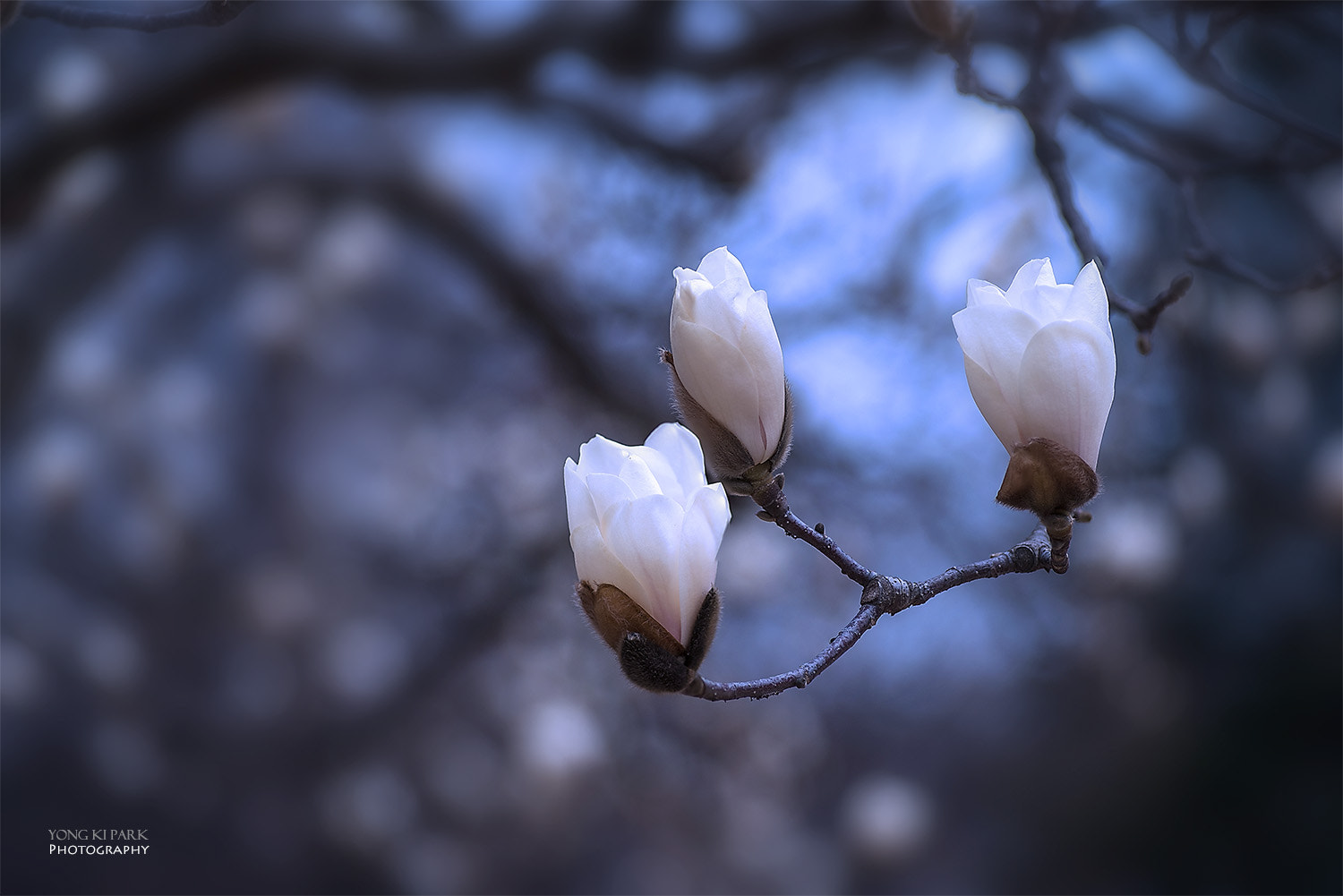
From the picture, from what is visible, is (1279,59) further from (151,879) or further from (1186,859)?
(151,879)

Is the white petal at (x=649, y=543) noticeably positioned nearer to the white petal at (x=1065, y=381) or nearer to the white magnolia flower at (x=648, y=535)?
the white magnolia flower at (x=648, y=535)

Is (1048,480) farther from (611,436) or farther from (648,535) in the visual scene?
(611,436)

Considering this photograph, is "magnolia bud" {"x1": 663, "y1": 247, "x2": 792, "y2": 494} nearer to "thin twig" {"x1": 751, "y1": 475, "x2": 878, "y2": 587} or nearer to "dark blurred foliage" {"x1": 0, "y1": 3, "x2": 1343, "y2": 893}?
"thin twig" {"x1": 751, "y1": 475, "x2": 878, "y2": 587}

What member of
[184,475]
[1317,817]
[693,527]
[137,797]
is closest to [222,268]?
[184,475]

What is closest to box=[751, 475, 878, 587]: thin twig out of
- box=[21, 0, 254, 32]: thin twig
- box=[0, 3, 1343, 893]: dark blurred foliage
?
box=[21, 0, 254, 32]: thin twig

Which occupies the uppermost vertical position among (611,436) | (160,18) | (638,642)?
(611,436)

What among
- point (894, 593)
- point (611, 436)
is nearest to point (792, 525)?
point (894, 593)

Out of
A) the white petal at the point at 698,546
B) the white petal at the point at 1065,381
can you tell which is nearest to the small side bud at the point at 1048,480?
the white petal at the point at 1065,381
